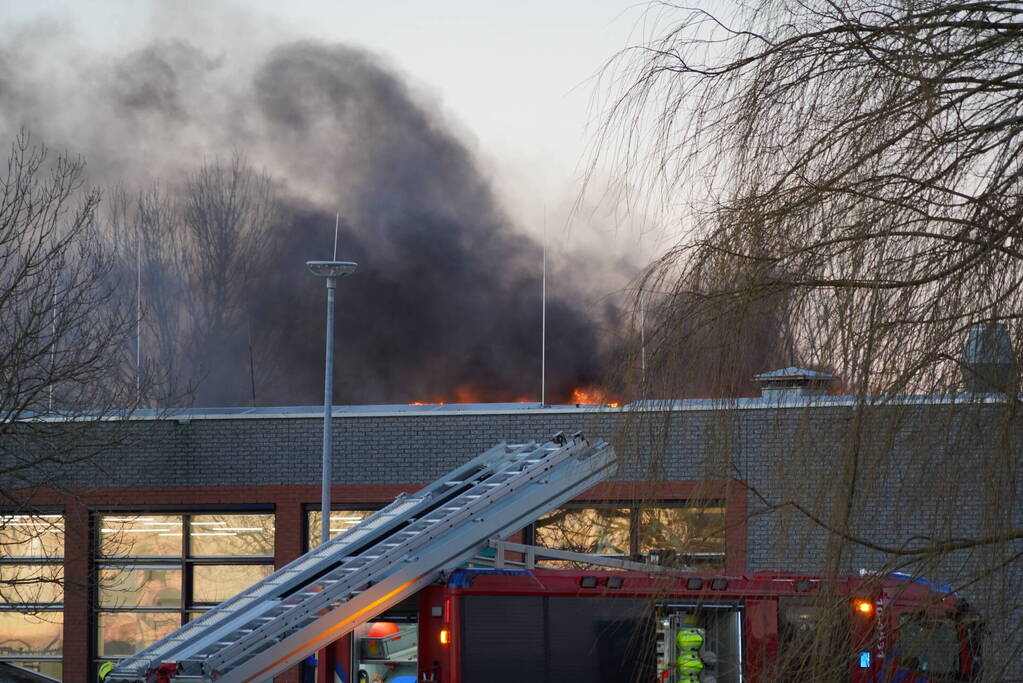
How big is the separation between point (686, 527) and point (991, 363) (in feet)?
5.77

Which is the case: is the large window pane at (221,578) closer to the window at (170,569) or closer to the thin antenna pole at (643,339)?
the window at (170,569)

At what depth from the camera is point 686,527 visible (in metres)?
5.82

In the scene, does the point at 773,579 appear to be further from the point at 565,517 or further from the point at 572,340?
the point at 572,340

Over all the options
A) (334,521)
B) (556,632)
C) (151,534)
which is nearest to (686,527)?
(556,632)

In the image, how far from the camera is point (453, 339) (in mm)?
28812

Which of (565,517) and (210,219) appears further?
(210,219)

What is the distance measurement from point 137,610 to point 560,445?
10.2 metres

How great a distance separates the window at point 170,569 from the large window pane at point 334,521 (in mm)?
617

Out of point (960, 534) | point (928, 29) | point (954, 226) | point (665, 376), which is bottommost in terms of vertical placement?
point (960, 534)

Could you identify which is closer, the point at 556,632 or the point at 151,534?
the point at 556,632

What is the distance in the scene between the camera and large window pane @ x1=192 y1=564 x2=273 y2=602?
69.9 feet

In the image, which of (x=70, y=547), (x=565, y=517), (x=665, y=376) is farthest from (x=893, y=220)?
(x=70, y=547)

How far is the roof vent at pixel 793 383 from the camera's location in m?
4.93

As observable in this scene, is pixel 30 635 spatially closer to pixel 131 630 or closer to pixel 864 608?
pixel 131 630
